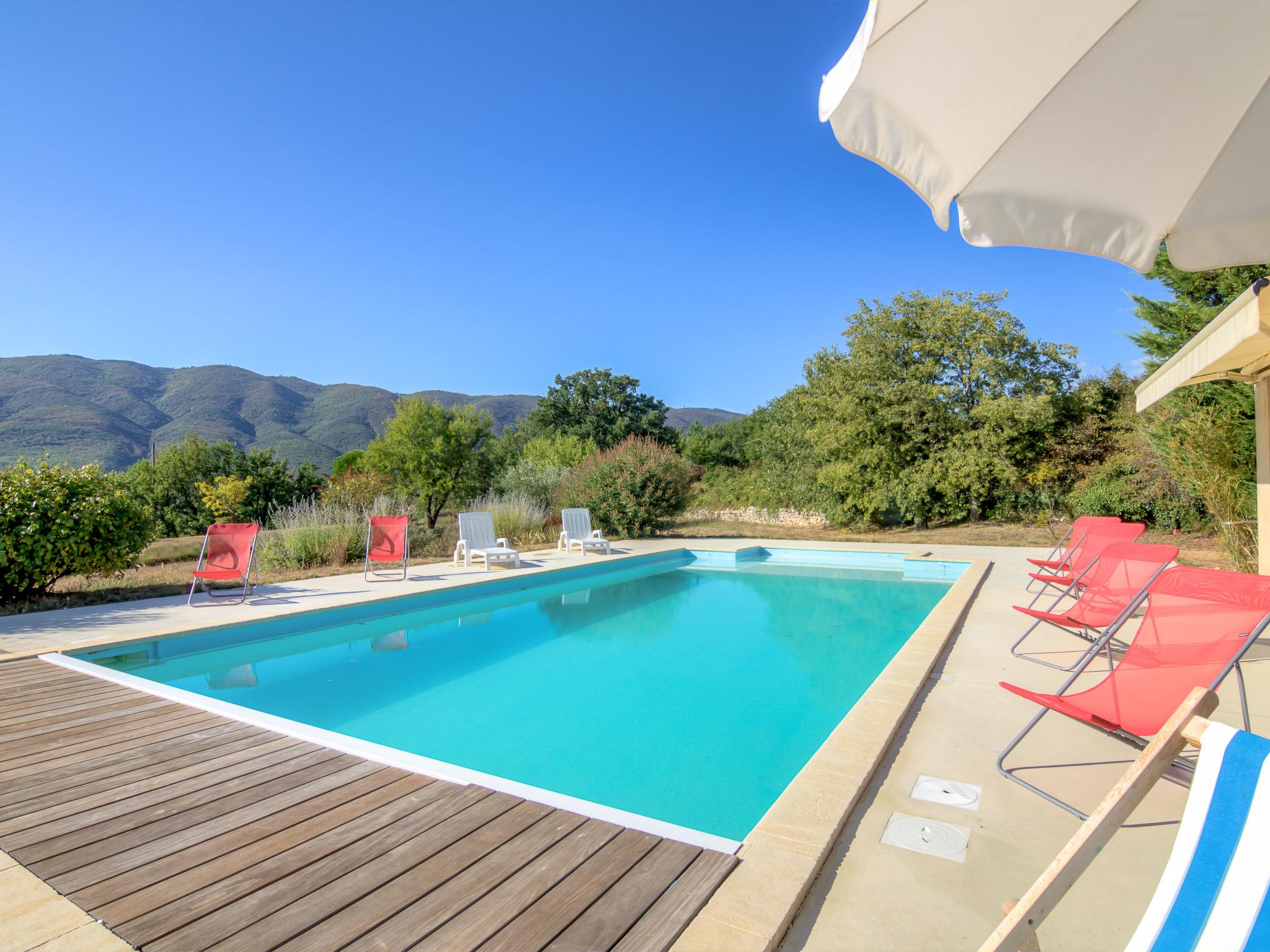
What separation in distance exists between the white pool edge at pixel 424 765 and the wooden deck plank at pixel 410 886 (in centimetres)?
12

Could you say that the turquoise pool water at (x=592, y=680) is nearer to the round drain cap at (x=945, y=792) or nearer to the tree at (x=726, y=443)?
the round drain cap at (x=945, y=792)

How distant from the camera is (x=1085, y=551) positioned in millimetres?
5848

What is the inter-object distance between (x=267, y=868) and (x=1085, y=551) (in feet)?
21.0

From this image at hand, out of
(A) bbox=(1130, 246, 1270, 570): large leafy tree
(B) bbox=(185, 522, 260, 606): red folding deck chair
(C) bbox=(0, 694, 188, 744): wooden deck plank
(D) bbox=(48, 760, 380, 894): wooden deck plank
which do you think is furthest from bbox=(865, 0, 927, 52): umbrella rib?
(B) bbox=(185, 522, 260, 606): red folding deck chair

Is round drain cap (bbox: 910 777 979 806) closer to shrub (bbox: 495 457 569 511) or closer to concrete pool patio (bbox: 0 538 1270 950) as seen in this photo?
→ concrete pool patio (bbox: 0 538 1270 950)

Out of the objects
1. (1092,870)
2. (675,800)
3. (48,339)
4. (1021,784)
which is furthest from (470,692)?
(48,339)

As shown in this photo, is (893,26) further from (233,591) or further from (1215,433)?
(1215,433)

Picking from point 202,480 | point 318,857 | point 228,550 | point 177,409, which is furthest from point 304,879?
point 177,409

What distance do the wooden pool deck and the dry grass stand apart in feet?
31.0

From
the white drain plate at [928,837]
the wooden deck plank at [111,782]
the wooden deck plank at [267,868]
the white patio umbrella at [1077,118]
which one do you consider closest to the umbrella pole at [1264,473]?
the white patio umbrella at [1077,118]

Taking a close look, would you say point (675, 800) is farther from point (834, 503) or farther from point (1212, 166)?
point (834, 503)

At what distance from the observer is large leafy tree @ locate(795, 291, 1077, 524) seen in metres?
13.1

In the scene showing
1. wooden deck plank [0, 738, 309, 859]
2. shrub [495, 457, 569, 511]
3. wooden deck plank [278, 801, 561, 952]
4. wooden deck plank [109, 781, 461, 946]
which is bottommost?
wooden deck plank [0, 738, 309, 859]

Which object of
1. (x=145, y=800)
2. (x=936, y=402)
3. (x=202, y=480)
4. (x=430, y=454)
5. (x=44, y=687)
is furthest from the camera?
(x=202, y=480)
